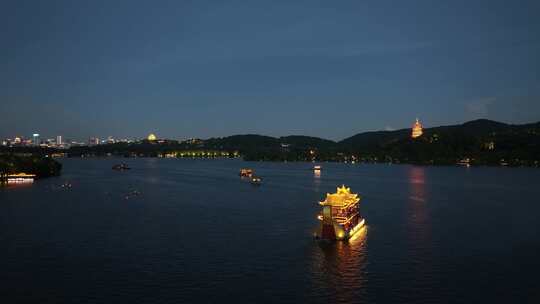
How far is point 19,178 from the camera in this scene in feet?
353

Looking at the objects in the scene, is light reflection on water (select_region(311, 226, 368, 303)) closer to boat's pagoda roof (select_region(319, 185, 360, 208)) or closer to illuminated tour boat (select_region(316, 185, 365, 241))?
illuminated tour boat (select_region(316, 185, 365, 241))

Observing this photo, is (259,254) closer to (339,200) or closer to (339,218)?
(339,218)

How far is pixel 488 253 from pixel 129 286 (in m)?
24.7

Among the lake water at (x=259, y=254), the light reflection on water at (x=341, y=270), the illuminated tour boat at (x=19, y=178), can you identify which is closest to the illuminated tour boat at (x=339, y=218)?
the light reflection on water at (x=341, y=270)

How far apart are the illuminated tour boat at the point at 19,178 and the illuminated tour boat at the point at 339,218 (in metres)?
79.9

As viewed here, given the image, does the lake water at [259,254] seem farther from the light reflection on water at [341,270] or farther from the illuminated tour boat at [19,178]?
the illuminated tour boat at [19,178]

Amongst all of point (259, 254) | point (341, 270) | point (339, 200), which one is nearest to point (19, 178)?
point (339, 200)

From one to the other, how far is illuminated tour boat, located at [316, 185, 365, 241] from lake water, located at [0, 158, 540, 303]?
3.90ft

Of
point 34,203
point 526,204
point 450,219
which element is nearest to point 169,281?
point 450,219

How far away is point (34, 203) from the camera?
6819cm

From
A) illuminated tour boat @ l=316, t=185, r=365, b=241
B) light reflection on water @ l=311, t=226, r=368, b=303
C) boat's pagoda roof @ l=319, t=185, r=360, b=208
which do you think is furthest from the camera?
boat's pagoda roof @ l=319, t=185, r=360, b=208

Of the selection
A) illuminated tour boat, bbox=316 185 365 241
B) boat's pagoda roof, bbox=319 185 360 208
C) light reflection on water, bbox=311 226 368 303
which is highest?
boat's pagoda roof, bbox=319 185 360 208

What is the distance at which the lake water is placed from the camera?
95.1 ft

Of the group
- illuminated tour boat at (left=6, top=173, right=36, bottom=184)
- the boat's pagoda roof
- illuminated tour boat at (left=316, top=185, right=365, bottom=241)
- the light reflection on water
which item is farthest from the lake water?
illuminated tour boat at (left=6, top=173, right=36, bottom=184)
